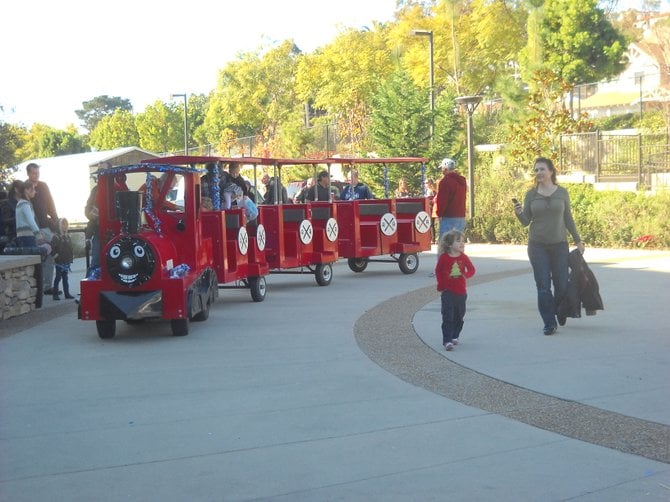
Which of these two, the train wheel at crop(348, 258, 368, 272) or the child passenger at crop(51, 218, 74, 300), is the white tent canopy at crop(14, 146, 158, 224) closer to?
the train wheel at crop(348, 258, 368, 272)

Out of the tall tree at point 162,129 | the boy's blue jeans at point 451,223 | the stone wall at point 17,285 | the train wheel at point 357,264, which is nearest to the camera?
the stone wall at point 17,285

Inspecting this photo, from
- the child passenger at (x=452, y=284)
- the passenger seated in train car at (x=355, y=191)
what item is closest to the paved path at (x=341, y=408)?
the child passenger at (x=452, y=284)

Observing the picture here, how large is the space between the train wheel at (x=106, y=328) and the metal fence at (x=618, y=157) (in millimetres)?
18667

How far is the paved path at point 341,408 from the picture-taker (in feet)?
18.2

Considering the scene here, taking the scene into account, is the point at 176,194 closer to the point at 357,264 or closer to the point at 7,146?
the point at 357,264

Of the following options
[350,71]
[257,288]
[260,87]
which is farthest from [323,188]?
[260,87]

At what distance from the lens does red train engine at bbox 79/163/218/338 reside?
34.7ft

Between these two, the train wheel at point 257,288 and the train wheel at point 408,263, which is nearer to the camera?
the train wheel at point 257,288

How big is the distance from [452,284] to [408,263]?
25.6 ft

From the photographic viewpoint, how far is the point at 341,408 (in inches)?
288

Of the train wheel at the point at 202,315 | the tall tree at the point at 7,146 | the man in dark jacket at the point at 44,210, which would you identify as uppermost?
the tall tree at the point at 7,146

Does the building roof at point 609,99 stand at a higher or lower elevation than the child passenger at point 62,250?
higher

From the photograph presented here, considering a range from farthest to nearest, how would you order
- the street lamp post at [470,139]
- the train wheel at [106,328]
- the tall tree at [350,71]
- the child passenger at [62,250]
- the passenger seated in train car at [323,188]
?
the tall tree at [350,71] → the street lamp post at [470,139] → the passenger seated in train car at [323,188] → the child passenger at [62,250] → the train wheel at [106,328]

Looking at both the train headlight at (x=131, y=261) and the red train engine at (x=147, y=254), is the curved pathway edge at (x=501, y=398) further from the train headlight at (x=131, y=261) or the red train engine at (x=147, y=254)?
Result: the train headlight at (x=131, y=261)
